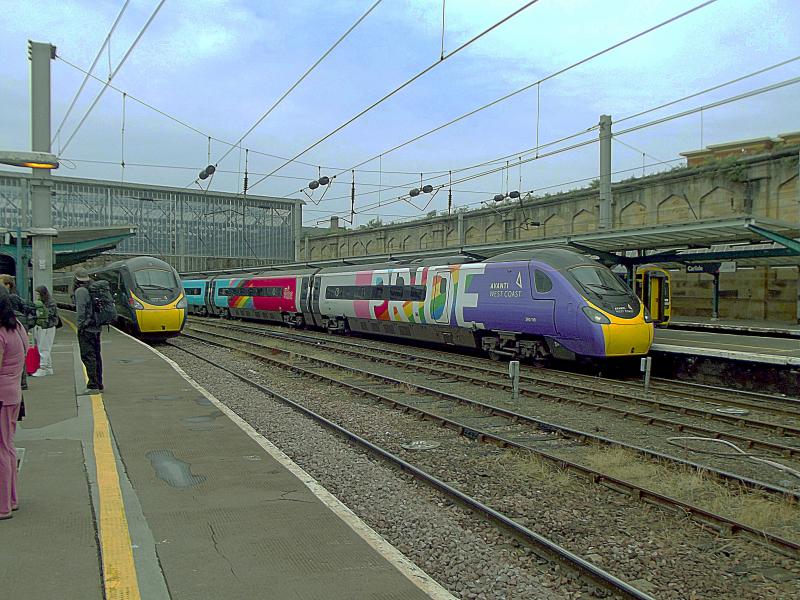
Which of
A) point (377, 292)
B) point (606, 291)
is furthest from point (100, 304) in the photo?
point (377, 292)

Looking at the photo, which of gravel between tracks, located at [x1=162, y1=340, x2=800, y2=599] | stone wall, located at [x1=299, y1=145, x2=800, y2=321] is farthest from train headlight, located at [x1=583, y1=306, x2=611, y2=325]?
stone wall, located at [x1=299, y1=145, x2=800, y2=321]

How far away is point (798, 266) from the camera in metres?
23.6

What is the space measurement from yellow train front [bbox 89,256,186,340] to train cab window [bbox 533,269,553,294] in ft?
36.0

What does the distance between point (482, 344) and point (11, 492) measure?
13.2 metres

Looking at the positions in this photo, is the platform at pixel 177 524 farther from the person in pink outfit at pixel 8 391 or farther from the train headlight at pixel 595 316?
the train headlight at pixel 595 316

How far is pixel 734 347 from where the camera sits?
16297mm

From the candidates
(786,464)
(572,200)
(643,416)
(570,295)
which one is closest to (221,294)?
(572,200)

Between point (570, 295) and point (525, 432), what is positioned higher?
point (570, 295)

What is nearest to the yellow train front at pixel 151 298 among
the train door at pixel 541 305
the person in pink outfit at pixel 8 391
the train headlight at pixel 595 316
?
the train door at pixel 541 305

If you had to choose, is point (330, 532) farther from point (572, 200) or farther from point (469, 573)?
point (572, 200)

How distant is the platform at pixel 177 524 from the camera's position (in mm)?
3842

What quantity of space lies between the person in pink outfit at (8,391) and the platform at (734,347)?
41.4 feet

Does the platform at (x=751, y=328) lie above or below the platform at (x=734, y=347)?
above

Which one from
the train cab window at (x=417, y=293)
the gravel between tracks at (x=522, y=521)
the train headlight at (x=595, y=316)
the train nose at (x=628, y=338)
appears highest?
the train cab window at (x=417, y=293)
